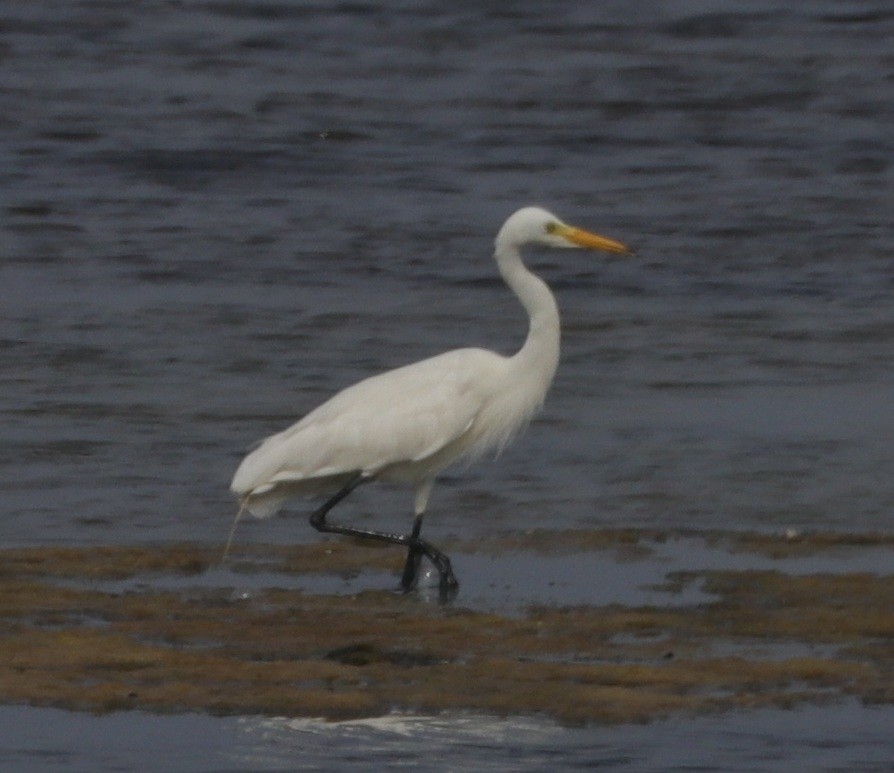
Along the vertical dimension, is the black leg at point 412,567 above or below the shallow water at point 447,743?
below

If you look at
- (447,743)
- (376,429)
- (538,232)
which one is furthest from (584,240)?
(447,743)

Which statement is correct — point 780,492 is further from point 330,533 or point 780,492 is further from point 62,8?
point 62,8

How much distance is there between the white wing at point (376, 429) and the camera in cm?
983

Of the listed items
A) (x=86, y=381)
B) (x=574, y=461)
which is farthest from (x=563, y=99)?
(x=574, y=461)

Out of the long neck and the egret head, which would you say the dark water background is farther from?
the egret head

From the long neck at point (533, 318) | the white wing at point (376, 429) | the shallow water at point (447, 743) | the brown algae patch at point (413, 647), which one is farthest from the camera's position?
the long neck at point (533, 318)

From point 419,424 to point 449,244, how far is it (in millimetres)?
9243

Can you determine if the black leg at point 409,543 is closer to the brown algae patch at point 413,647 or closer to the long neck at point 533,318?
the brown algae patch at point 413,647

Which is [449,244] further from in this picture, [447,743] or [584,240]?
[447,743]

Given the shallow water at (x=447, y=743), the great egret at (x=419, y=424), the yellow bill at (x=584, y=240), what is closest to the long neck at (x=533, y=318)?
the great egret at (x=419, y=424)

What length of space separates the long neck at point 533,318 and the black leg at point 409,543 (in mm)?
805

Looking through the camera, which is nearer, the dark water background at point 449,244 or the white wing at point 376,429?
the white wing at point 376,429

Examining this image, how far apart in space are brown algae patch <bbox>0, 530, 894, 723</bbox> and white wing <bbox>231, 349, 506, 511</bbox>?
392 millimetres

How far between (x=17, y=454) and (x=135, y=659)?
4076 millimetres
